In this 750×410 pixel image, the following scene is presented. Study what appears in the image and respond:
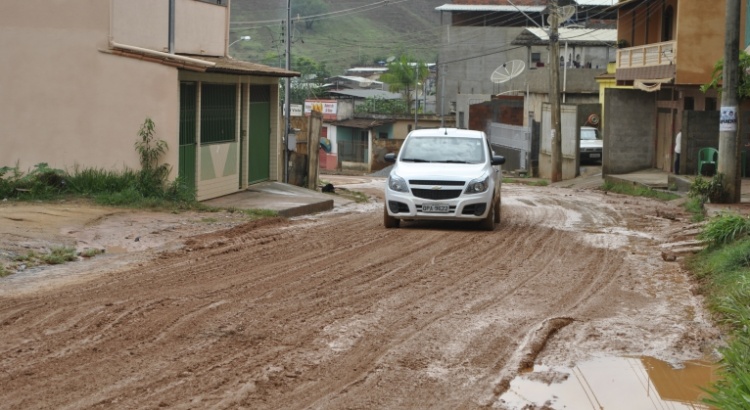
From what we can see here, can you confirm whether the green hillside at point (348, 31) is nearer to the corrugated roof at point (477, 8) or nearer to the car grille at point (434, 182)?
the corrugated roof at point (477, 8)

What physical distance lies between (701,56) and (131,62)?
17731 mm

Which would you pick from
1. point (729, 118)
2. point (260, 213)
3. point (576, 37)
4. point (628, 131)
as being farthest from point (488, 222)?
point (576, 37)

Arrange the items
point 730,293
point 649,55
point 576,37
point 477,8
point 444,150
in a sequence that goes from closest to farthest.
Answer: point 730,293, point 444,150, point 649,55, point 576,37, point 477,8

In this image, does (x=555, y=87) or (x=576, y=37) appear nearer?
(x=555, y=87)

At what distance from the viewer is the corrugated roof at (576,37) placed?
Result: 6278 cm

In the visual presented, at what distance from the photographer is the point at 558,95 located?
40.4 metres

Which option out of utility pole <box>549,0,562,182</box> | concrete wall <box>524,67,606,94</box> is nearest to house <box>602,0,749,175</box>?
utility pole <box>549,0,562,182</box>

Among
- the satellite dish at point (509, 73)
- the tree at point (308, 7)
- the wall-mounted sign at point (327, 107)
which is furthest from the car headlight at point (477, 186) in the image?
the tree at point (308, 7)

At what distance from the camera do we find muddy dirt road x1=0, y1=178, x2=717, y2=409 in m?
7.45

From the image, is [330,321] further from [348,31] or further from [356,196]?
[348,31]

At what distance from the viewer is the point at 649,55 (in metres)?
34.8

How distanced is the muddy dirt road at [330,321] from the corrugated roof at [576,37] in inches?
1887

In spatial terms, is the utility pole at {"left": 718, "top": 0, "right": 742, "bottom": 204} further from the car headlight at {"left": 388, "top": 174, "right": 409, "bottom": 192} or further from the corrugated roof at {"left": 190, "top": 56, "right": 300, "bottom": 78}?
the corrugated roof at {"left": 190, "top": 56, "right": 300, "bottom": 78}

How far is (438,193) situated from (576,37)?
48.0 metres
